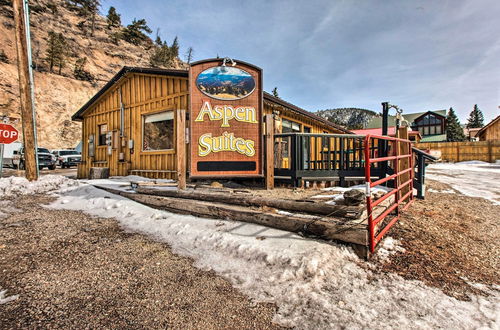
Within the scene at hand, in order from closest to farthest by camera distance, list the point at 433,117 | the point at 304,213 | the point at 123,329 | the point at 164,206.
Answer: the point at 123,329, the point at 304,213, the point at 164,206, the point at 433,117

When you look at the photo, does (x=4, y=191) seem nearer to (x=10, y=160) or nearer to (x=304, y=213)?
(x=304, y=213)

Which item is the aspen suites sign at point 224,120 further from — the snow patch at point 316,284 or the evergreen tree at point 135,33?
the evergreen tree at point 135,33

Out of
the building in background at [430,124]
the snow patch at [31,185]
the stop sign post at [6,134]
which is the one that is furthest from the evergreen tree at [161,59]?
the snow patch at [31,185]

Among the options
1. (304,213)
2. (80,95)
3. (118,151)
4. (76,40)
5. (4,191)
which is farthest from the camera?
(76,40)

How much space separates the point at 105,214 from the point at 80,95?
39168 millimetres

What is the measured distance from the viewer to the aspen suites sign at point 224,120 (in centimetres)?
600

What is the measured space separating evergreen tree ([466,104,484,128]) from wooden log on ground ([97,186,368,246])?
308ft

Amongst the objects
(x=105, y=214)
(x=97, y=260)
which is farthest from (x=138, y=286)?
(x=105, y=214)

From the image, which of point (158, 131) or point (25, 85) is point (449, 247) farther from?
point (25, 85)

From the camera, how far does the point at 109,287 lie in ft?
7.94

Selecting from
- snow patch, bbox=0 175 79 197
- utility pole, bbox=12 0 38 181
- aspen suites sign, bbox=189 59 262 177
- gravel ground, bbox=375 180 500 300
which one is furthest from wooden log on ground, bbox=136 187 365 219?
utility pole, bbox=12 0 38 181

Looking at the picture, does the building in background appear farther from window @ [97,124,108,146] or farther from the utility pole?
the utility pole

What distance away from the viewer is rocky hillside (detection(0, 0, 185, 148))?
29391 millimetres

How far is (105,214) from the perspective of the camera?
16.5 feet
